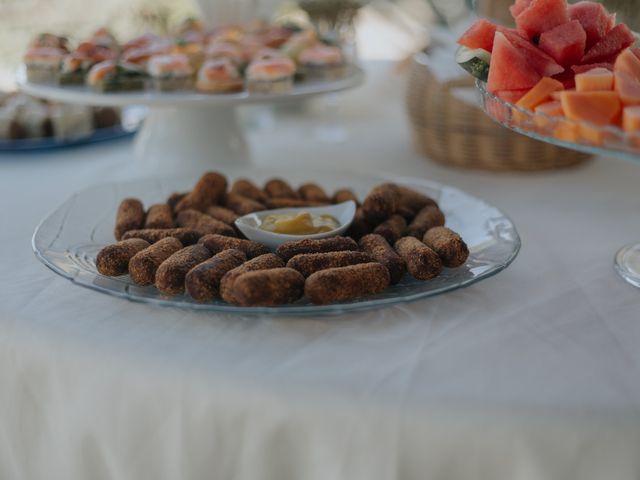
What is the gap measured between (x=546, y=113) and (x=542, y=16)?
220 millimetres

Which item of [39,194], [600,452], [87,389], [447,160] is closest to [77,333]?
[87,389]

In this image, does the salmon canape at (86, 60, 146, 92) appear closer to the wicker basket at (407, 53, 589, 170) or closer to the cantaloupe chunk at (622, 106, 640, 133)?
the wicker basket at (407, 53, 589, 170)

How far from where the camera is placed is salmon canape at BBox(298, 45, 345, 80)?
1581 mm

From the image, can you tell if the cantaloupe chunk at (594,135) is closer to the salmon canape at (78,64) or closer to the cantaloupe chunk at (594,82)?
the cantaloupe chunk at (594,82)

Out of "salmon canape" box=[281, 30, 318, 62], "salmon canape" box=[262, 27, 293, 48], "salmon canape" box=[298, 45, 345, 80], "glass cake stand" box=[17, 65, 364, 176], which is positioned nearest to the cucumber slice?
"glass cake stand" box=[17, 65, 364, 176]

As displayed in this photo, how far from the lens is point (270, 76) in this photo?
4.71ft

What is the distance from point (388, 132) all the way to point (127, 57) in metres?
0.71

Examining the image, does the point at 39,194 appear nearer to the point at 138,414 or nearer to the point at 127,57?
the point at 127,57

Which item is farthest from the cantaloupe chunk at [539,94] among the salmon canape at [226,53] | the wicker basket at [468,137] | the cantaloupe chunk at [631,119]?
the salmon canape at [226,53]

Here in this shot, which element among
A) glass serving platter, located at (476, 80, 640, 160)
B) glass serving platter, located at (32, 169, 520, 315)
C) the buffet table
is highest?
glass serving platter, located at (476, 80, 640, 160)

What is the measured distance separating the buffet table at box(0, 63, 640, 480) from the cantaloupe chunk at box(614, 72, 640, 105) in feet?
0.84

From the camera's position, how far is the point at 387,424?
670 millimetres

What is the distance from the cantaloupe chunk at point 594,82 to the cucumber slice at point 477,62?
0.17 metres

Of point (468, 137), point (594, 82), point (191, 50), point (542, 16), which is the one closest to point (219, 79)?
point (191, 50)
